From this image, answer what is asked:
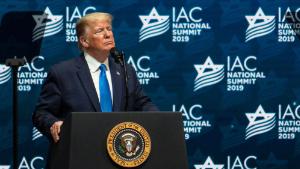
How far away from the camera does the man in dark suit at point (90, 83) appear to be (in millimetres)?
3799

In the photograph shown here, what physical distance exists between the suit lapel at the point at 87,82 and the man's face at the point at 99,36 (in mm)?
123

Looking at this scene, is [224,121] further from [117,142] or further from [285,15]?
[117,142]

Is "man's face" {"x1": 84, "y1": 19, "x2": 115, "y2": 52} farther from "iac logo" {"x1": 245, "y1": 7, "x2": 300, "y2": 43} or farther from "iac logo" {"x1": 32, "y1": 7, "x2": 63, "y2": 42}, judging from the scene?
"iac logo" {"x1": 245, "y1": 7, "x2": 300, "y2": 43}

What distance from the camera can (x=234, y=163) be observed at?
212 inches

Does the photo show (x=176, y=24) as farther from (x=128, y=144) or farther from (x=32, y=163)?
(x=128, y=144)

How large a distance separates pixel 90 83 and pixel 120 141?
0.69 metres

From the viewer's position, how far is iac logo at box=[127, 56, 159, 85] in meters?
5.27

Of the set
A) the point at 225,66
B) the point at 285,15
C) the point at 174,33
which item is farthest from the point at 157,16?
the point at 285,15

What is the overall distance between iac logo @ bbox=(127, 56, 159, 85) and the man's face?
1334mm

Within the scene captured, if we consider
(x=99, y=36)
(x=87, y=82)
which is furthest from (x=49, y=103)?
(x=99, y=36)

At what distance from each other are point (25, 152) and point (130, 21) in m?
1.30

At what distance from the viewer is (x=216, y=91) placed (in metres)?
5.34

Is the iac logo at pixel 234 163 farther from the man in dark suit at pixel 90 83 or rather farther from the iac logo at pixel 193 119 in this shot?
the man in dark suit at pixel 90 83

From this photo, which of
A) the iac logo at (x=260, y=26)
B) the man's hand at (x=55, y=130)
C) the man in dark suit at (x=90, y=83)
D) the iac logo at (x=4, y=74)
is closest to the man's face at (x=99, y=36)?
the man in dark suit at (x=90, y=83)
